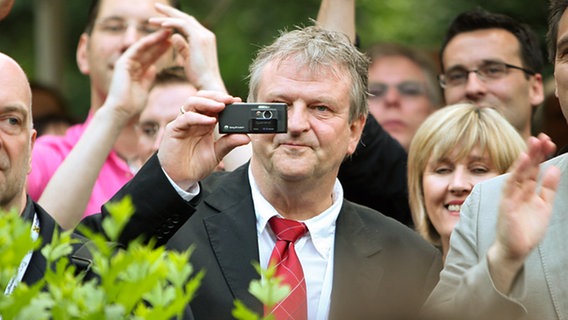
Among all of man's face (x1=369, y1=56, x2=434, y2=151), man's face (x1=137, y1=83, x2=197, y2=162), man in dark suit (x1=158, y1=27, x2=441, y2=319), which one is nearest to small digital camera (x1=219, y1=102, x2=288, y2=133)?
man in dark suit (x1=158, y1=27, x2=441, y2=319)

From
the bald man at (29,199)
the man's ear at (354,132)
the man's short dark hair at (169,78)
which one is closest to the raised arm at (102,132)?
the man's short dark hair at (169,78)

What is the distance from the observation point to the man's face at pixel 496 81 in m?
6.33

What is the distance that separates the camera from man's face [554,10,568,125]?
4242 mm

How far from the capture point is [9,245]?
7.64 ft

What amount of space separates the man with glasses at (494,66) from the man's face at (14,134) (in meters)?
2.64

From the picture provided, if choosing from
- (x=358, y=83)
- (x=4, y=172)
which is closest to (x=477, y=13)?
(x=358, y=83)

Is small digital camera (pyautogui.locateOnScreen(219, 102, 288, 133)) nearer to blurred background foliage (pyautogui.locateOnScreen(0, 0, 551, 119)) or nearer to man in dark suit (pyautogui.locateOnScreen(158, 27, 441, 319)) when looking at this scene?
man in dark suit (pyautogui.locateOnScreen(158, 27, 441, 319))

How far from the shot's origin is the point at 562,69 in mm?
4273

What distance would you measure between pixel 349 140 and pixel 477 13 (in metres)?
2.04

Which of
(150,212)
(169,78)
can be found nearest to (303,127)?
(150,212)

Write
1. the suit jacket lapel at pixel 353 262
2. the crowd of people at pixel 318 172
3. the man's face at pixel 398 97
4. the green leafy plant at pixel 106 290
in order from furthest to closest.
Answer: the man's face at pixel 398 97 → the suit jacket lapel at pixel 353 262 → the crowd of people at pixel 318 172 → the green leafy plant at pixel 106 290

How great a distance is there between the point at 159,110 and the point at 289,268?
190 cm

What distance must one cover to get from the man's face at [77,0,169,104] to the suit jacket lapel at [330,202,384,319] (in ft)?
6.16

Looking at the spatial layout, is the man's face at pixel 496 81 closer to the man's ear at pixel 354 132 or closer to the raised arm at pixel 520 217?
the man's ear at pixel 354 132
